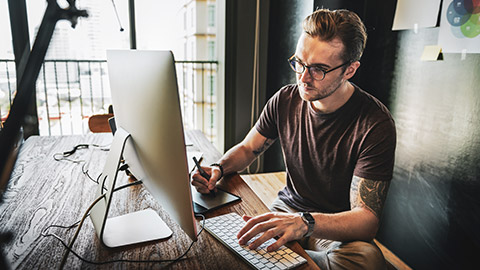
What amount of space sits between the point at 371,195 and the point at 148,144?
0.71 meters

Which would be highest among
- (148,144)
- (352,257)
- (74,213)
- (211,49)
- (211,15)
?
(211,15)

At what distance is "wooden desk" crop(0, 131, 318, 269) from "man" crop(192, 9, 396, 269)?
14 centimetres

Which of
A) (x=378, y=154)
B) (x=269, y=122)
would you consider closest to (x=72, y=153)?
(x=269, y=122)

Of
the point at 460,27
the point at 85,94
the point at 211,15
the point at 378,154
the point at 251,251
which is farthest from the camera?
the point at 85,94

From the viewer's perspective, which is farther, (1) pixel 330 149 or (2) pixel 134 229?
(1) pixel 330 149

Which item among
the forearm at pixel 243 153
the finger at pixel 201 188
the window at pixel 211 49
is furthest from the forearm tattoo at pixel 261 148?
the window at pixel 211 49

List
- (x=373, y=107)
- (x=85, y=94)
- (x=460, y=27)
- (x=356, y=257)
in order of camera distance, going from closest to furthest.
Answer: (x=356, y=257), (x=373, y=107), (x=460, y=27), (x=85, y=94)

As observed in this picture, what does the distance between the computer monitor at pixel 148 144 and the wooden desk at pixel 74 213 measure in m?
0.05

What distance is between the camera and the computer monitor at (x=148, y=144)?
2.34 ft

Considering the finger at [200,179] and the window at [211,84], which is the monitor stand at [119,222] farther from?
the window at [211,84]

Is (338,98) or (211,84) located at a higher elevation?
(338,98)

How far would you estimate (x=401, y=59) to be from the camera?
194cm

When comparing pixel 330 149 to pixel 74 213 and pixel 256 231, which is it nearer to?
pixel 256 231

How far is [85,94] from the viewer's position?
4230 mm
